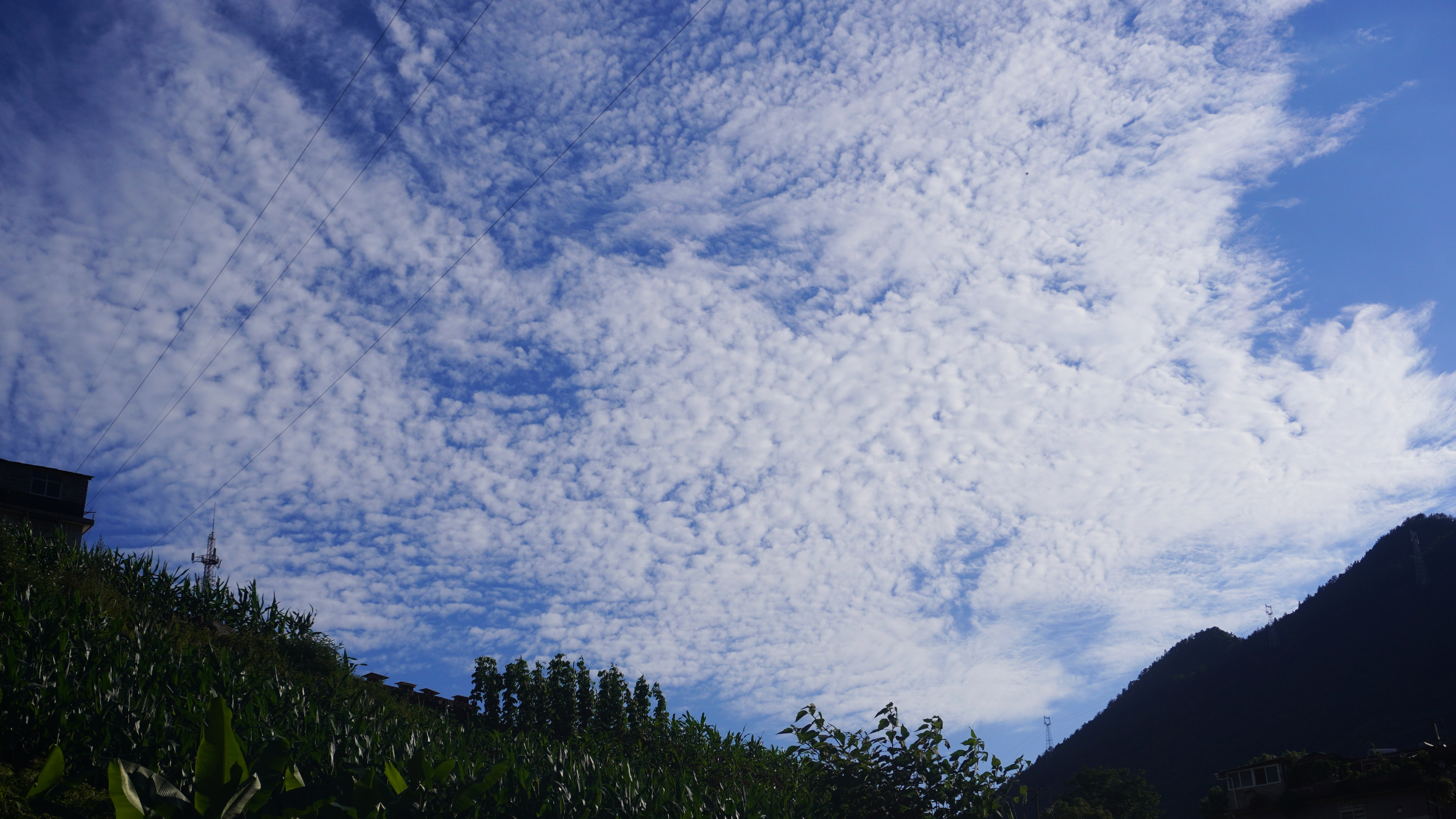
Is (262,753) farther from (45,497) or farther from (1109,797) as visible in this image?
(1109,797)

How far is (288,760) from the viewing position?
426cm

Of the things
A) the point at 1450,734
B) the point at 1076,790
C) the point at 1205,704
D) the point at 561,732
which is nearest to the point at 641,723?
the point at 561,732

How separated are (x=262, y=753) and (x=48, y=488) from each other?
42894 millimetres

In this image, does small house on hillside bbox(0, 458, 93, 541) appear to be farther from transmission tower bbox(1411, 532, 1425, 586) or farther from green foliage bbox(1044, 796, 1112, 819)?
transmission tower bbox(1411, 532, 1425, 586)

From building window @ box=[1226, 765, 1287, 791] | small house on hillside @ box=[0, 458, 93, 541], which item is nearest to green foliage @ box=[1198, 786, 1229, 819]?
building window @ box=[1226, 765, 1287, 791]

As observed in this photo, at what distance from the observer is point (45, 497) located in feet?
118

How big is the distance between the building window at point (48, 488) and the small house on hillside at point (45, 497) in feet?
0.05

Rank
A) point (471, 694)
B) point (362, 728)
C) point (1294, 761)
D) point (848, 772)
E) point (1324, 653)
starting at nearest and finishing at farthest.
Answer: point (362, 728), point (848, 772), point (471, 694), point (1294, 761), point (1324, 653)

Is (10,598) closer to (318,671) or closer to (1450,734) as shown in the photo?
(318,671)

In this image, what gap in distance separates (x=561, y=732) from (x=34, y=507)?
2668 centimetres

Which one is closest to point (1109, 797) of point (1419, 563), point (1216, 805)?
point (1216, 805)

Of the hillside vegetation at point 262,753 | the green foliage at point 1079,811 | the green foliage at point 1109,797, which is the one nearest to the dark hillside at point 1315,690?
the green foliage at point 1109,797

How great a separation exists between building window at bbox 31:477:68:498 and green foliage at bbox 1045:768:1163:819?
50.9 metres

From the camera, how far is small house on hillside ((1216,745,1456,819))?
26.6 m
